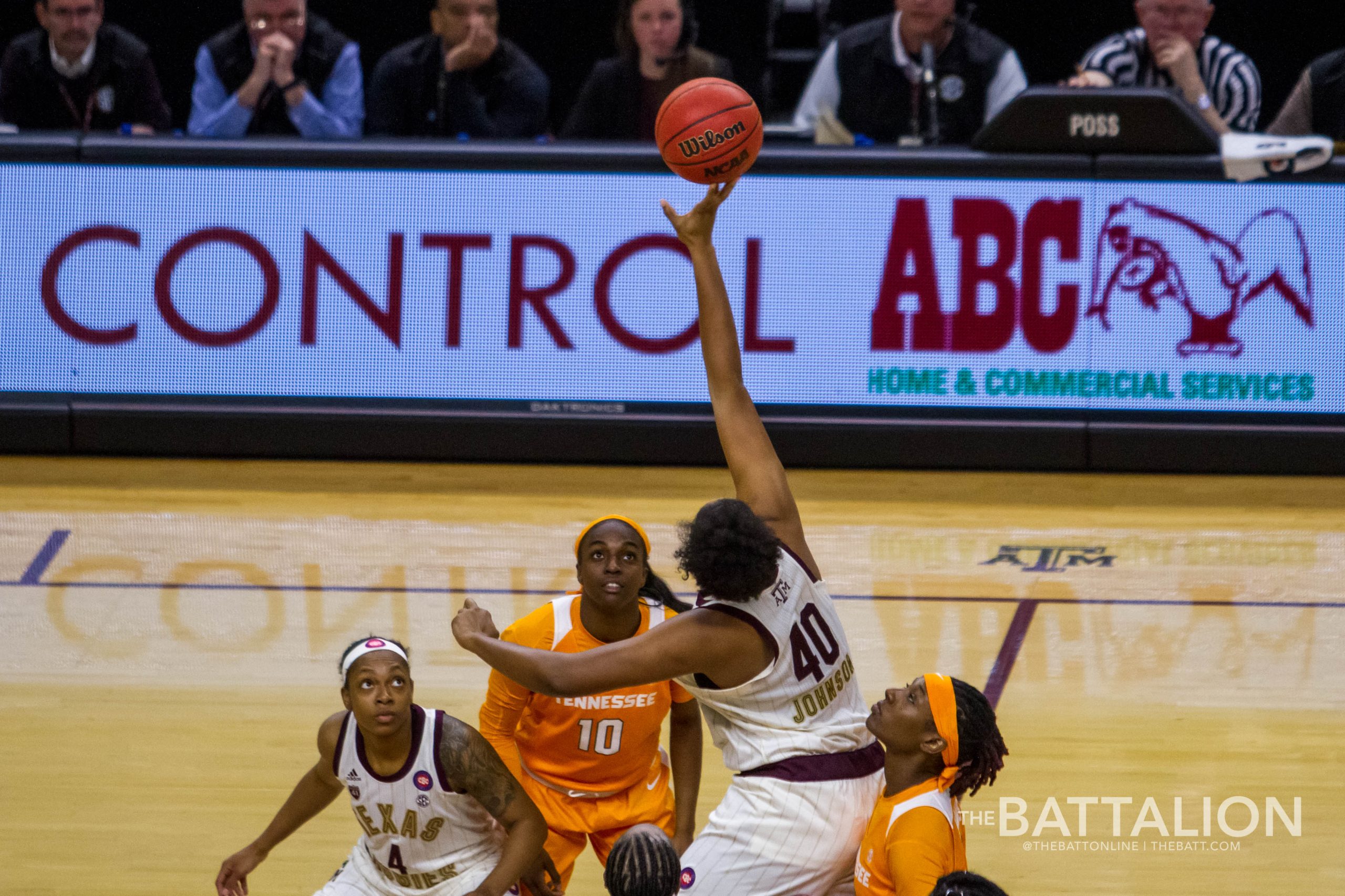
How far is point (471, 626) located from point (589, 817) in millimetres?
1157

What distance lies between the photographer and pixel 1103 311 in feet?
30.9

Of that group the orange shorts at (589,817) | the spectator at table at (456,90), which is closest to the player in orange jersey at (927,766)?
the orange shorts at (589,817)

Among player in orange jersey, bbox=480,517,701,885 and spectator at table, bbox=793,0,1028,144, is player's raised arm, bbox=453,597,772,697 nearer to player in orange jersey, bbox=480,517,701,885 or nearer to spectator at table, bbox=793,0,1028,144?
player in orange jersey, bbox=480,517,701,885

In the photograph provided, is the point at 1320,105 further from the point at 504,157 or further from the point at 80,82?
the point at 80,82

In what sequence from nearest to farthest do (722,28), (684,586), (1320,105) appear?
(684,586) → (1320,105) → (722,28)

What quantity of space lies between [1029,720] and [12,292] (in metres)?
6.14

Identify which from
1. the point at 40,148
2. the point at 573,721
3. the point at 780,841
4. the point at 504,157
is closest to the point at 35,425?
the point at 40,148

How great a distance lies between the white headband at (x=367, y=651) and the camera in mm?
4402

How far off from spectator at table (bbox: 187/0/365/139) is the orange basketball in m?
4.85

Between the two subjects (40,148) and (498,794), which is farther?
(40,148)

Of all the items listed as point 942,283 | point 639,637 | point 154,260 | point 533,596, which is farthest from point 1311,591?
point 154,260

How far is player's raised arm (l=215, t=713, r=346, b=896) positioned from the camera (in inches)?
179

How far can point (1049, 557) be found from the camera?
27.7 ft

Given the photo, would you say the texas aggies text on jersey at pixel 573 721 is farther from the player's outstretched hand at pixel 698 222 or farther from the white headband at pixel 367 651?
the player's outstretched hand at pixel 698 222
